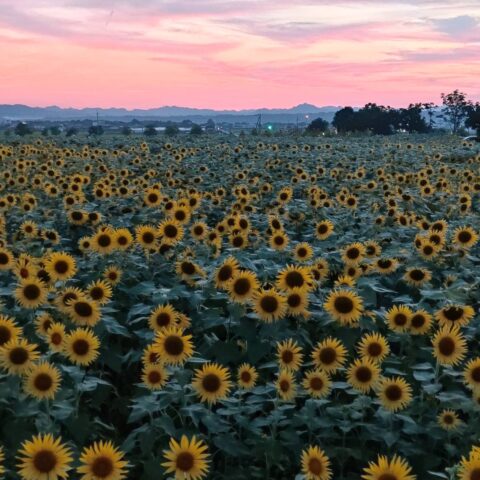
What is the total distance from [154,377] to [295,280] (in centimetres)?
142

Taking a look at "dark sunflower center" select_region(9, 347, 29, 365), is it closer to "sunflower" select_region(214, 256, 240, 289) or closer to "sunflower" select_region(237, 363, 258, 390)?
"sunflower" select_region(237, 363, 258, 390)

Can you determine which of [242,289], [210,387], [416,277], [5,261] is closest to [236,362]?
[242,289]

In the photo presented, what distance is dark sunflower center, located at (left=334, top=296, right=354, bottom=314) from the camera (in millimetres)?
4992

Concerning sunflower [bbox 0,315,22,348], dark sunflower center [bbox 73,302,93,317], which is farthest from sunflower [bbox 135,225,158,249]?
sunflower [bbox 0,315,22,348]

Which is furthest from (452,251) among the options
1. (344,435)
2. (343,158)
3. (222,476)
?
(343,158)

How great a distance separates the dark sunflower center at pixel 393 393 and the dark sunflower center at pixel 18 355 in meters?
2.22

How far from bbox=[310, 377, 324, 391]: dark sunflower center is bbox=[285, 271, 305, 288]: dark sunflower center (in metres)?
Result: 0.97

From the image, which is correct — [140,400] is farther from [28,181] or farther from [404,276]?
[28,181]

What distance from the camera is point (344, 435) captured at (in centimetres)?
412

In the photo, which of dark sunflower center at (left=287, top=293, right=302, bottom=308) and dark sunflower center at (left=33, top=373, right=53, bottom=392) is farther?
dark sunflower center at (left=287, top=293, right=302, bottom=308)

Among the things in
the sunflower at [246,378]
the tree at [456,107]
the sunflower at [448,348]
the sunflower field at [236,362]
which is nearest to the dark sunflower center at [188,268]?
the sunflower field at [236,362]

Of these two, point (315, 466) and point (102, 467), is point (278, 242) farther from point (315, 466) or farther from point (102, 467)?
point (102, 467)

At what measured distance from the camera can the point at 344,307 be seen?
16.4ft

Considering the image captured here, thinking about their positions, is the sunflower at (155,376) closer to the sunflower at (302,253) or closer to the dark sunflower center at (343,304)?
the dark sunflower center at (343,304)
